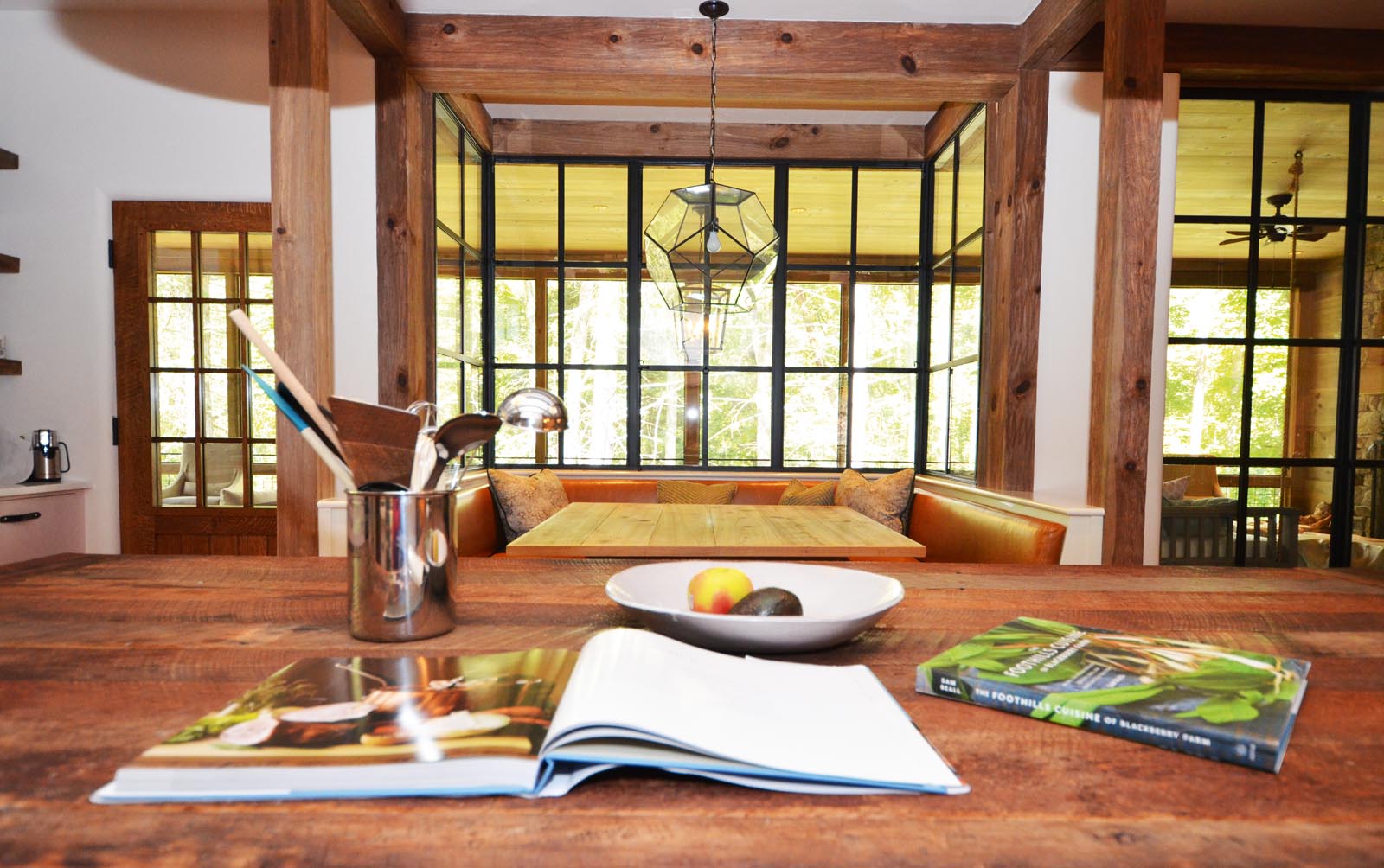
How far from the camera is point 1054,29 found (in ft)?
9.25

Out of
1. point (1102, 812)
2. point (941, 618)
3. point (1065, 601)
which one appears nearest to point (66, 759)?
point (1102, 812)

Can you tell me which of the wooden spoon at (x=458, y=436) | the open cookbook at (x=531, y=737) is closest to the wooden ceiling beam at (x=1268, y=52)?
the wooden spoon at (x=458, y=436)

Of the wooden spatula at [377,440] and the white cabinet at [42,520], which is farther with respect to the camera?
the white cabinet at [42,520]

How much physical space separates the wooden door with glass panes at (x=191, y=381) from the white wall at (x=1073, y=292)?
3.30 metres

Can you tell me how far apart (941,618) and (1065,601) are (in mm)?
215

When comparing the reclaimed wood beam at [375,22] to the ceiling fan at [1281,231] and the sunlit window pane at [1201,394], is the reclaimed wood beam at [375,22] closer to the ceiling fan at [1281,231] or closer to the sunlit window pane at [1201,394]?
the sunlit window pane at [1201,394]

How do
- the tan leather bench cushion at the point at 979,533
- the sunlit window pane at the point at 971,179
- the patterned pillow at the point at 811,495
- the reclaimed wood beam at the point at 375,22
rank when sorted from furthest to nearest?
1. the patterned pillow at the point at 811,495
2. the sunlit window pane at the point at 971,179
3. the reclaimed wood beam at the point at 375,22
4. the tan leather bench cushion at the point at 979,533

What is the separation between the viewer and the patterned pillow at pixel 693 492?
3994mm

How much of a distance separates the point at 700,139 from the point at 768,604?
154 inches

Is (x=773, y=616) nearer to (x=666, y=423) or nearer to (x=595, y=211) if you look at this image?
(x=666, y=423)

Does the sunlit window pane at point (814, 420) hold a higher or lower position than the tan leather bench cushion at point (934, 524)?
higher

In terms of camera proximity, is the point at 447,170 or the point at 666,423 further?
the point at 666,423

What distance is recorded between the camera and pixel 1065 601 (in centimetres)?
102

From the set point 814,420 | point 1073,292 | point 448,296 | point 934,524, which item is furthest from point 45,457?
point 1073,292
